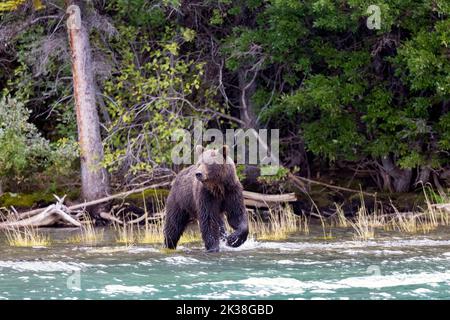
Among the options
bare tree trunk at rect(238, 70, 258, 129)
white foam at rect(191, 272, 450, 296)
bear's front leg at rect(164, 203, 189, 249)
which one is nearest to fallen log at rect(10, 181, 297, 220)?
bare tree trunk at rect(238, 70, 258, 129)

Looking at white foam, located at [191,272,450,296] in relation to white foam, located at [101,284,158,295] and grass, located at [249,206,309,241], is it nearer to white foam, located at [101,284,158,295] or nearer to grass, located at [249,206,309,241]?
white foam, located at [101,284,158,295]

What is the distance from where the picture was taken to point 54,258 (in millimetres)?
14477

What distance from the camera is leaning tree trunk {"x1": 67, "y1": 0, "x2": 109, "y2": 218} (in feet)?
68.3

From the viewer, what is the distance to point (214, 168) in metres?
13.5

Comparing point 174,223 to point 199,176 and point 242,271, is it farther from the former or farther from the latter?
point 242,271

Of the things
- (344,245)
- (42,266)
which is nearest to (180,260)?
(42,266)

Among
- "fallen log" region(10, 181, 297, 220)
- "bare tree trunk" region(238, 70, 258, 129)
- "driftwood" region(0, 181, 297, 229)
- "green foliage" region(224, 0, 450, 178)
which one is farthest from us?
"bare tree trunk" region(238, 70, 258, 129)

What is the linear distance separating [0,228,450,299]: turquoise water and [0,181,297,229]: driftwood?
3.95 metres

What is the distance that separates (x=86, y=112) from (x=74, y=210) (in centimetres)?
213

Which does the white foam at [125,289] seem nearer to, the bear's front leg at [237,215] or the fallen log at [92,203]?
→ the bear's front leg at [237,215]
